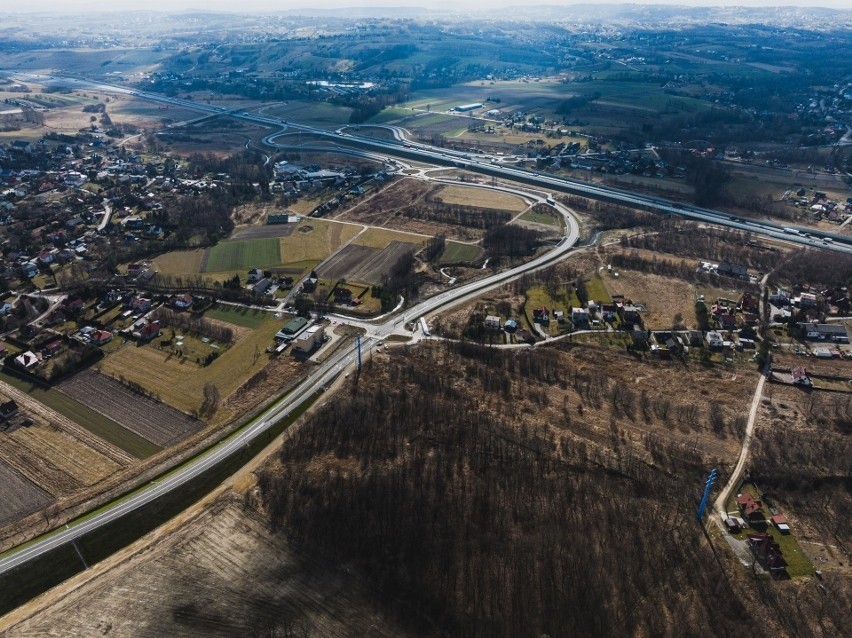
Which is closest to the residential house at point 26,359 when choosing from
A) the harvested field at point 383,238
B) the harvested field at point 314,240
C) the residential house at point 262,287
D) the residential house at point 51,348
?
the residential house at point 51,348

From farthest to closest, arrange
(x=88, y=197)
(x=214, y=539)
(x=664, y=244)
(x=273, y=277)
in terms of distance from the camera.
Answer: (x=88, y=197) → (x=664, y=244) → (x=273, y=277) → (x=214, y=539)

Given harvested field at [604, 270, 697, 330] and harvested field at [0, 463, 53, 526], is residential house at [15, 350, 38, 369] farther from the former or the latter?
harvested field at [604, 270, 697, 330]

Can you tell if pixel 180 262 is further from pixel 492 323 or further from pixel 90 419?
pixel 492 323

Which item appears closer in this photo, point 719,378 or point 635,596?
point 635,596

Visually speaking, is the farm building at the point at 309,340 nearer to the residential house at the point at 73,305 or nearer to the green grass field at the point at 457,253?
the green grass field at the point at 457,253

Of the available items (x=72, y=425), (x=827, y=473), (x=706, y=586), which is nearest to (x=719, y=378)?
(x=827, y=473)

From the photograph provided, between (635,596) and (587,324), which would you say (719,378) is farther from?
(635,596)
